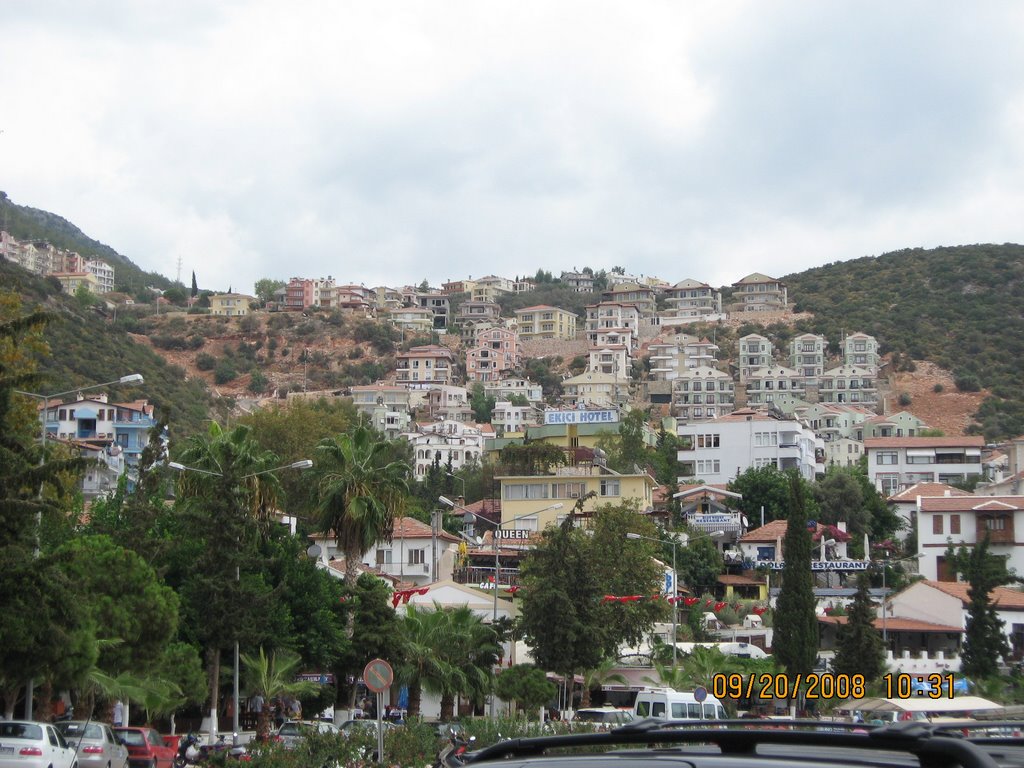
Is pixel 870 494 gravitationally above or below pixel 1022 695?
above

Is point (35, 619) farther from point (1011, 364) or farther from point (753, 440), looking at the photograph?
point (1011, 364)

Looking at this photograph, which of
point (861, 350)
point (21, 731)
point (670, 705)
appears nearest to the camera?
point (21, 731)

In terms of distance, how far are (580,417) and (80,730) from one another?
317 feet

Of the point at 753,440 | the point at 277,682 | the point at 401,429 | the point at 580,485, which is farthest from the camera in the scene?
the point at 401,429

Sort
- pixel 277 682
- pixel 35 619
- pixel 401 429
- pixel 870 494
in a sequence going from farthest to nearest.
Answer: pixel 401 429 < pixel 870 494 < pixel 277 682 < pixel 35 619

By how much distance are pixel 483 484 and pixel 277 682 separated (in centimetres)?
7698

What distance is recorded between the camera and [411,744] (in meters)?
25.2

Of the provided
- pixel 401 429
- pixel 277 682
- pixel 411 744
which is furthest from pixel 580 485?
pixel 401 429

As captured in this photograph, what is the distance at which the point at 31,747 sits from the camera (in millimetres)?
21344

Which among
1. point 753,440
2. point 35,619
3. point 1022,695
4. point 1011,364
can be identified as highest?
point 1011,364

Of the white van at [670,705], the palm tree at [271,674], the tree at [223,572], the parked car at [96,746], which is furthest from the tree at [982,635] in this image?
the parked car at [96,746]

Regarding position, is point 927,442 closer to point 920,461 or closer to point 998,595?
point 920,461

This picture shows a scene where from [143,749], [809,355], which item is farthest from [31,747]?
[809,355]

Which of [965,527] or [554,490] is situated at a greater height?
[554,490]
